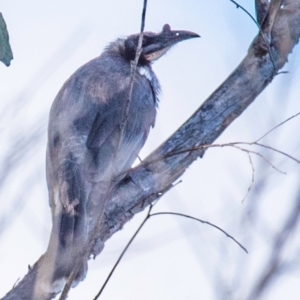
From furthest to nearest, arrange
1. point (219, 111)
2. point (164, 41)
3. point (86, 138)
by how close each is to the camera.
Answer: point (164, 41), point (86, 138), point (219, 111)

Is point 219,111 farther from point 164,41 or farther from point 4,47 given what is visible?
point 164,41

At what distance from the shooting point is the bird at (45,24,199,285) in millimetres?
4016

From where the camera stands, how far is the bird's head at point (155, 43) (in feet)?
19.9

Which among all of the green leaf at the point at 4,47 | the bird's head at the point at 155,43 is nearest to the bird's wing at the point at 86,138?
the bird's head at the point at 155,43

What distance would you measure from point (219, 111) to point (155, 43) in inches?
79.0

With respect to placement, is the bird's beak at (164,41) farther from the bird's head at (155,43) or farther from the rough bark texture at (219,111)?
the rough bark texture at (219,111)

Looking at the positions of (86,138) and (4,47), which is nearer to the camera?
(4,47)

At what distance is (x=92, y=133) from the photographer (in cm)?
502

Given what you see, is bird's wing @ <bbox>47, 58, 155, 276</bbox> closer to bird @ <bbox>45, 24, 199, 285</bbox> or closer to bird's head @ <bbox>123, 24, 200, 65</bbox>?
bird @ <bbox>45, 24, 199, 285</bbox>

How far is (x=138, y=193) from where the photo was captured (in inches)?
172

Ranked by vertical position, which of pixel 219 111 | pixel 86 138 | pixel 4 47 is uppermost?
pixel 219 111

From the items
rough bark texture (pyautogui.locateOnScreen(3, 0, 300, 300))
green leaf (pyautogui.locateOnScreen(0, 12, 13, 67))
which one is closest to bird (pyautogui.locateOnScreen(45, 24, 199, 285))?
rough bark texture (pyautogui.locateOnScreen(3, 0, 300, 300))

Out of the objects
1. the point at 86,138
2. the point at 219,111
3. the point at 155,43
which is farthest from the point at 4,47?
the point at 155,43

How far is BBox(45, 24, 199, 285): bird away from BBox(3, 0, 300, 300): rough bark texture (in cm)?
18
